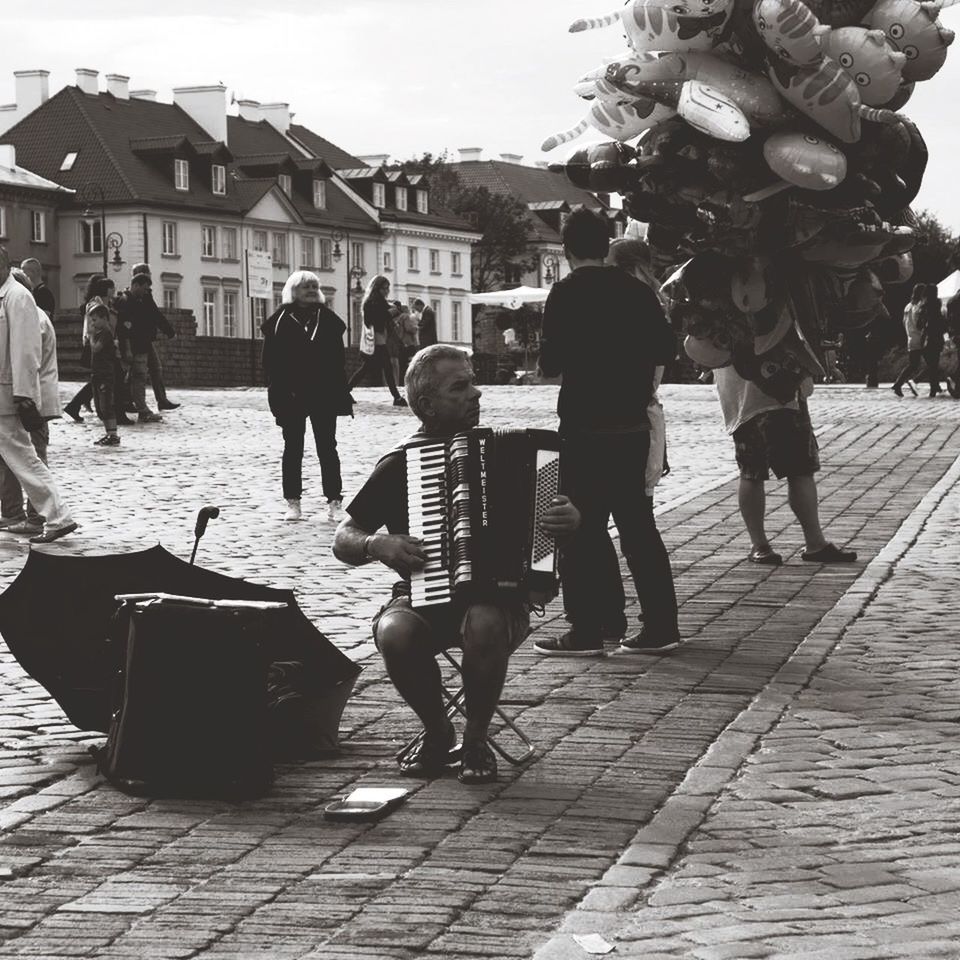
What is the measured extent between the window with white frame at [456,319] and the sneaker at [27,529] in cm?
9459

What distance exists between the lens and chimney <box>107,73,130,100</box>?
87.6m

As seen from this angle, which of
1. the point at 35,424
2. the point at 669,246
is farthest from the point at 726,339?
the point at 35,424

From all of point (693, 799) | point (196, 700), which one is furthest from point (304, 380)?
point (693, 799)

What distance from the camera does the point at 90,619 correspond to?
6.48m

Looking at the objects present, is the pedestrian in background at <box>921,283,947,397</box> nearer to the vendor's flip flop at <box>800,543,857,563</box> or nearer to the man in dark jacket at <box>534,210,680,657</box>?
the vendor's flip flop at <box>800,543,857,563</box>

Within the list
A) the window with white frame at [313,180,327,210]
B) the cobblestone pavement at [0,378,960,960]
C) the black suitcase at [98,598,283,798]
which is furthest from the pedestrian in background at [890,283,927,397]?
the window with white frame at [313,180,327,210]

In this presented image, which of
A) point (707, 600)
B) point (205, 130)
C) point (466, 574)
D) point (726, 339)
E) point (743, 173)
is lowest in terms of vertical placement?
point (707, 600)

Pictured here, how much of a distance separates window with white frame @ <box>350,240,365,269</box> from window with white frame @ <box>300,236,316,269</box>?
3064 millimetres

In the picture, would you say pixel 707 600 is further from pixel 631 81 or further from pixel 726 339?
pixel 631 81

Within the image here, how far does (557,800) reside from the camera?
19.6ft

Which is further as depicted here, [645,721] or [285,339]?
[285,339]

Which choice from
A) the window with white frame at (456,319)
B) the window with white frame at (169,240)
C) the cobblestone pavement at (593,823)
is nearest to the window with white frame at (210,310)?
the window with white frame at (169,240)

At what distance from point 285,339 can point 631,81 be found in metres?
6.44

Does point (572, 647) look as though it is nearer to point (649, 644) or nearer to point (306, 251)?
point (649, 644)
